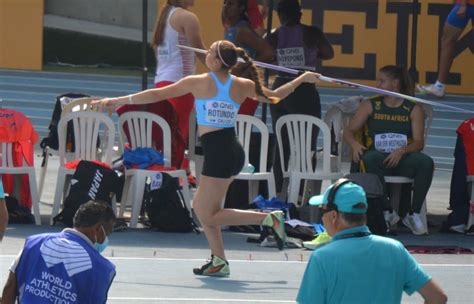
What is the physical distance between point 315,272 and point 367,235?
292 mm

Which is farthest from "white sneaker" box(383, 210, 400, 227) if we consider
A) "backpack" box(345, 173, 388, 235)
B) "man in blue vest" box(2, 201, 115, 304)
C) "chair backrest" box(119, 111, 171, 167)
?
"man in blue vest" box(2, 201, 115, 304)

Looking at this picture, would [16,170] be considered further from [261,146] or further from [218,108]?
[218,108]

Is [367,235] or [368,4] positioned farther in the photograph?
[368,4]

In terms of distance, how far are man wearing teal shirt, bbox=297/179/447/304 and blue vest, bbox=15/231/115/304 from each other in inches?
35.8

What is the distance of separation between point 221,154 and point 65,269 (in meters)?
3.74

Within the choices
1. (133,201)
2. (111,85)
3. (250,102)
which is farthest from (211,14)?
(133,201)

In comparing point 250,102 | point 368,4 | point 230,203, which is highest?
point 368,4

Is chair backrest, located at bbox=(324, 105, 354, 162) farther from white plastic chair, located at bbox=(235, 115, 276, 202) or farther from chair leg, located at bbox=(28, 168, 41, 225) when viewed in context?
chair leg, located at bbox=(28, 168, 41, 225)

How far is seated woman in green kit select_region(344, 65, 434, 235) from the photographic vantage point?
441 inches

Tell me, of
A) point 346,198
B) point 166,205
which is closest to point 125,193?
point 166,205

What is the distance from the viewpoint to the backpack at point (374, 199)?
1083 cm

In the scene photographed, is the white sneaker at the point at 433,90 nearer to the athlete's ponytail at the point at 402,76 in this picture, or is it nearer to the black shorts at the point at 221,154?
the athlete's ponytail at the point at 402,76

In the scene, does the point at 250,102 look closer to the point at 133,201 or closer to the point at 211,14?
the point at 133,201

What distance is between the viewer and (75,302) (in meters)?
5.43
